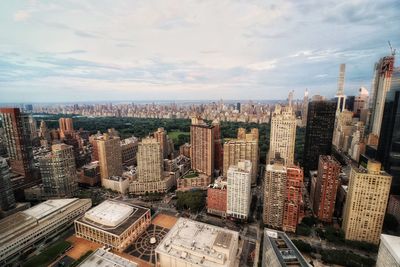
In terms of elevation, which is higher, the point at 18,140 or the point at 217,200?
the point at 18,140

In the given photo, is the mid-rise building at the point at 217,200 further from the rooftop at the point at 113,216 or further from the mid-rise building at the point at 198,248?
the rooftop at the point at 113,216

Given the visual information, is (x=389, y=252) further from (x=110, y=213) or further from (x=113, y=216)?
(x=110, y=213)

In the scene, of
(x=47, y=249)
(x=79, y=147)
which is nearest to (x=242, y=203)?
(x=47, y=249)

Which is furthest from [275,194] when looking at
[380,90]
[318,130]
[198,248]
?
[380,90]

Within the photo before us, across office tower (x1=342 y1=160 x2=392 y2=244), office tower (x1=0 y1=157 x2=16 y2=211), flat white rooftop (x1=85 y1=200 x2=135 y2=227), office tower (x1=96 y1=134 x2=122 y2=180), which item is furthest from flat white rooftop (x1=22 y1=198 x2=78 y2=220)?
office tower (x1=342 y1=160 x2=392 y2=244)

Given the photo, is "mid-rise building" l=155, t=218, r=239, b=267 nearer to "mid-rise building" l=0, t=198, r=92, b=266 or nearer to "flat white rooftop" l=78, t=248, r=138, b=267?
"flat white rooftop" l=78, t=248, r=138, b=267
